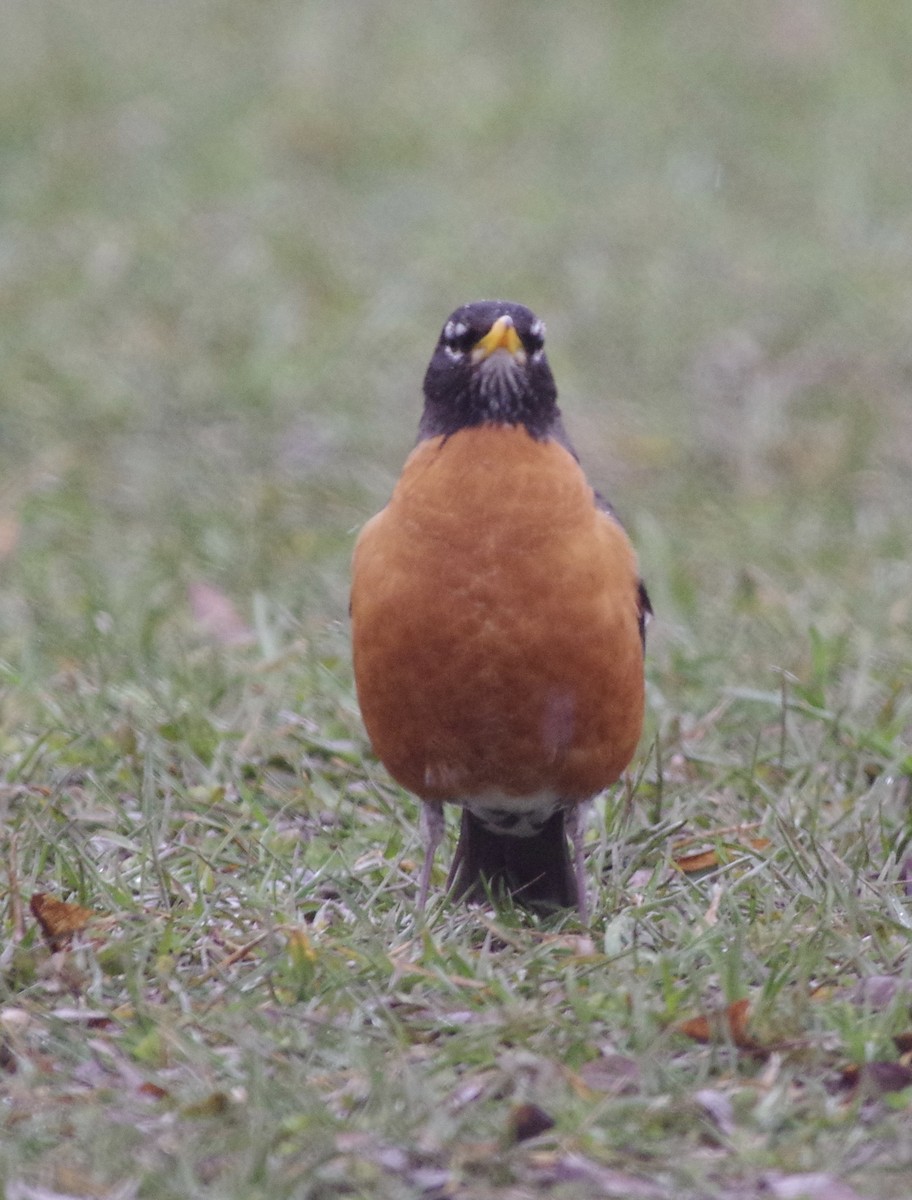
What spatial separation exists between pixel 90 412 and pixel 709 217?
4.08m

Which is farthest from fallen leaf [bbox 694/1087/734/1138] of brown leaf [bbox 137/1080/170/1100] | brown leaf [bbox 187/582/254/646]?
A: brown leaf [bbox 187/582/254/646]

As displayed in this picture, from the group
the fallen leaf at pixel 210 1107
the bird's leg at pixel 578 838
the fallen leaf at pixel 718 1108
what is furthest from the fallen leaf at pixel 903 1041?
the fallen leaf at pixel 210 1107

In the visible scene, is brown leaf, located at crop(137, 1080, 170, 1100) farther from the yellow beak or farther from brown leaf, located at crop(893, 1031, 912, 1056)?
the yellow beak

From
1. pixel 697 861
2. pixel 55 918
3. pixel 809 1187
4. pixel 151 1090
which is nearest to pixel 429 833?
pixel 697 861

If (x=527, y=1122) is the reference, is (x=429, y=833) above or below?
above

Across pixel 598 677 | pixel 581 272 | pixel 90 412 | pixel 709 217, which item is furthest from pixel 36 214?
pixel 598 677

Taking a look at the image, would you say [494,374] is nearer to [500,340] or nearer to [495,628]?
[500,340]

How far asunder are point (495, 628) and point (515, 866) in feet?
2.68

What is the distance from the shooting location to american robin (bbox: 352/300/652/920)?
4.09m

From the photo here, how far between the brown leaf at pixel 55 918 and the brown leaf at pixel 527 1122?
118cm

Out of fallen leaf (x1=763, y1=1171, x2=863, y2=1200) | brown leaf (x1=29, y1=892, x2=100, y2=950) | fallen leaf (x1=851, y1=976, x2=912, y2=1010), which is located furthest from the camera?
brown leaf (x1=29, y1=892, x2=100, y2=950)

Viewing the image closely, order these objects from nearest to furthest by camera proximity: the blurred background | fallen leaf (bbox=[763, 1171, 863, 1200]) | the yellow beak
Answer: fallen leaf (bbox=[763, 1171, 863, 1200]), the yellow beak, the blurred background

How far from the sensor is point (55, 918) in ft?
13.3

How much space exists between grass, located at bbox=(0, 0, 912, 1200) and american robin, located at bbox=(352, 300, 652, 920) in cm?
33
